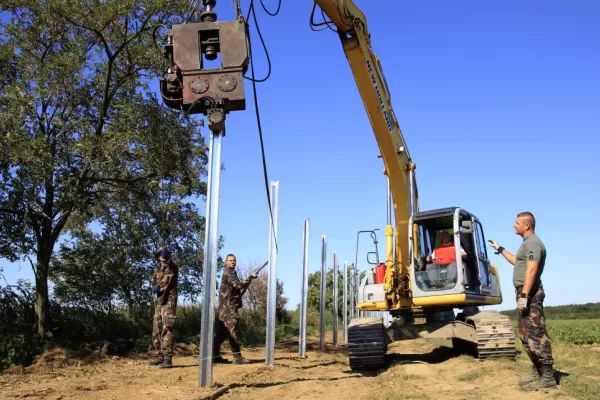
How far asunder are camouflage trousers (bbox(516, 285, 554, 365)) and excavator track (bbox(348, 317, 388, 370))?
11.1ft

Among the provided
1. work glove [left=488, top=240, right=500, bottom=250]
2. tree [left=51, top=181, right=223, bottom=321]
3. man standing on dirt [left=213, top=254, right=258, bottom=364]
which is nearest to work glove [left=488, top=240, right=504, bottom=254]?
work glove [left=488, top=240, right=500, bottom=250]

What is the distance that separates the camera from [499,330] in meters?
9.12

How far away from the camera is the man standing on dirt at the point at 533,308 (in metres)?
6.15

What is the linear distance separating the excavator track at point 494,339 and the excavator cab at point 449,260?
→ 0.46 m

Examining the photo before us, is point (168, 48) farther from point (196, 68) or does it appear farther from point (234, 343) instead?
point (234, 343)

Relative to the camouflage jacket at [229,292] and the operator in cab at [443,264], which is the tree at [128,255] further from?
the operator in cab at [443,264]

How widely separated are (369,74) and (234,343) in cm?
522

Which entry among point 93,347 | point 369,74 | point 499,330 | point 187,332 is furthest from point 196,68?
point 187,332

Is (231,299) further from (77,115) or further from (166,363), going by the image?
(77,115)

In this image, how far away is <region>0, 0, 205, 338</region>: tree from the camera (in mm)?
11281

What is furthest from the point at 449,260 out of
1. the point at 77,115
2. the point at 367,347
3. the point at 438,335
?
the point at 77,115

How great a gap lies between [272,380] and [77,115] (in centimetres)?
748

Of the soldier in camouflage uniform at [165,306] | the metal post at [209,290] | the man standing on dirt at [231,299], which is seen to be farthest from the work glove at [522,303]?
the soldier in camouflage uniform at [165,306]

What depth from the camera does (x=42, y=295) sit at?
12062mm
